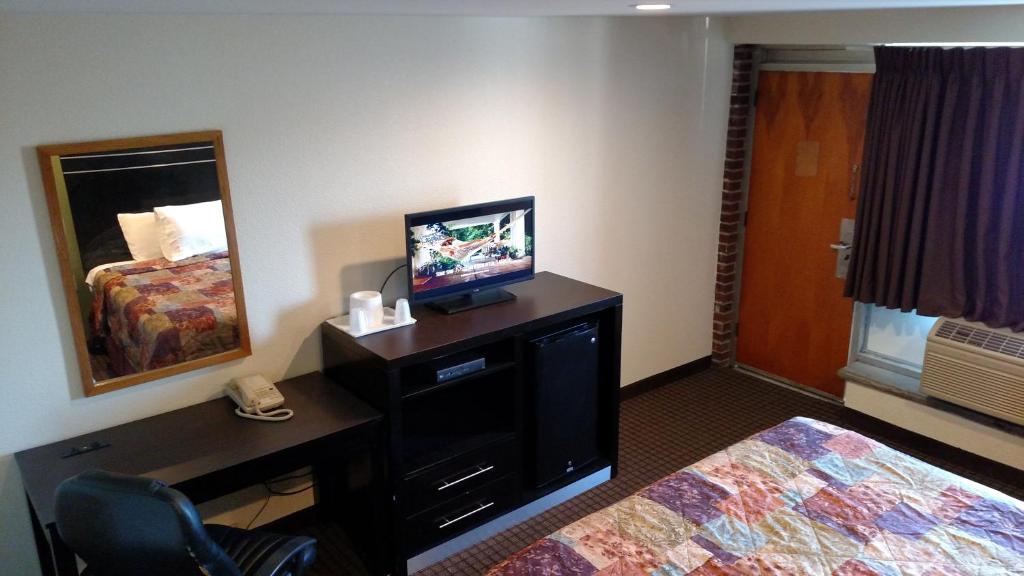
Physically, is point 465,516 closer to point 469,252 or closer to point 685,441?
point 469,252

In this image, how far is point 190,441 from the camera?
265cm

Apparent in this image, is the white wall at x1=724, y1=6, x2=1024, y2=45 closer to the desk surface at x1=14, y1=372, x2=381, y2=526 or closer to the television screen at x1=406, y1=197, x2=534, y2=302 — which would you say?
the television screen at x1=406, y1=197, x2=534, y2=302

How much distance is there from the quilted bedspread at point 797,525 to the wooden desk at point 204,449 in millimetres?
870

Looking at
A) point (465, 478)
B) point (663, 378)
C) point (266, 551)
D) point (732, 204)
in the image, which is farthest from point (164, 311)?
point (732, 204)

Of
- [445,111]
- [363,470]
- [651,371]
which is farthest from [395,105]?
[651,371]

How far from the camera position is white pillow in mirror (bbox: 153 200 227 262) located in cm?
276

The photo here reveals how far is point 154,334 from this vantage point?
2.81 metres

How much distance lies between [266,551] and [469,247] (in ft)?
4.81

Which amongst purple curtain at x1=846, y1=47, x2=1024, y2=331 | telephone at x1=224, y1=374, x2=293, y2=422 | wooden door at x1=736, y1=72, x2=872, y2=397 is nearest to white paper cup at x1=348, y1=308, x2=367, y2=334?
telephone at x1=224, y1=374, x2=293, y2=422

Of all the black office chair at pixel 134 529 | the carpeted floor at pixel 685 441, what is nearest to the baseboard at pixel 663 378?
the carpeted floor at pixel 685 441

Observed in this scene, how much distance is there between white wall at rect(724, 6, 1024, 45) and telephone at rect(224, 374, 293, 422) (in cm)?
314

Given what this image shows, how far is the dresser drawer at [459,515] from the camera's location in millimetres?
3020

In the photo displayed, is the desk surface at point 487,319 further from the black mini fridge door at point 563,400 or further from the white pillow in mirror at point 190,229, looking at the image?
the white pillow in mirror at point 190,229

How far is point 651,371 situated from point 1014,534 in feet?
8.17
